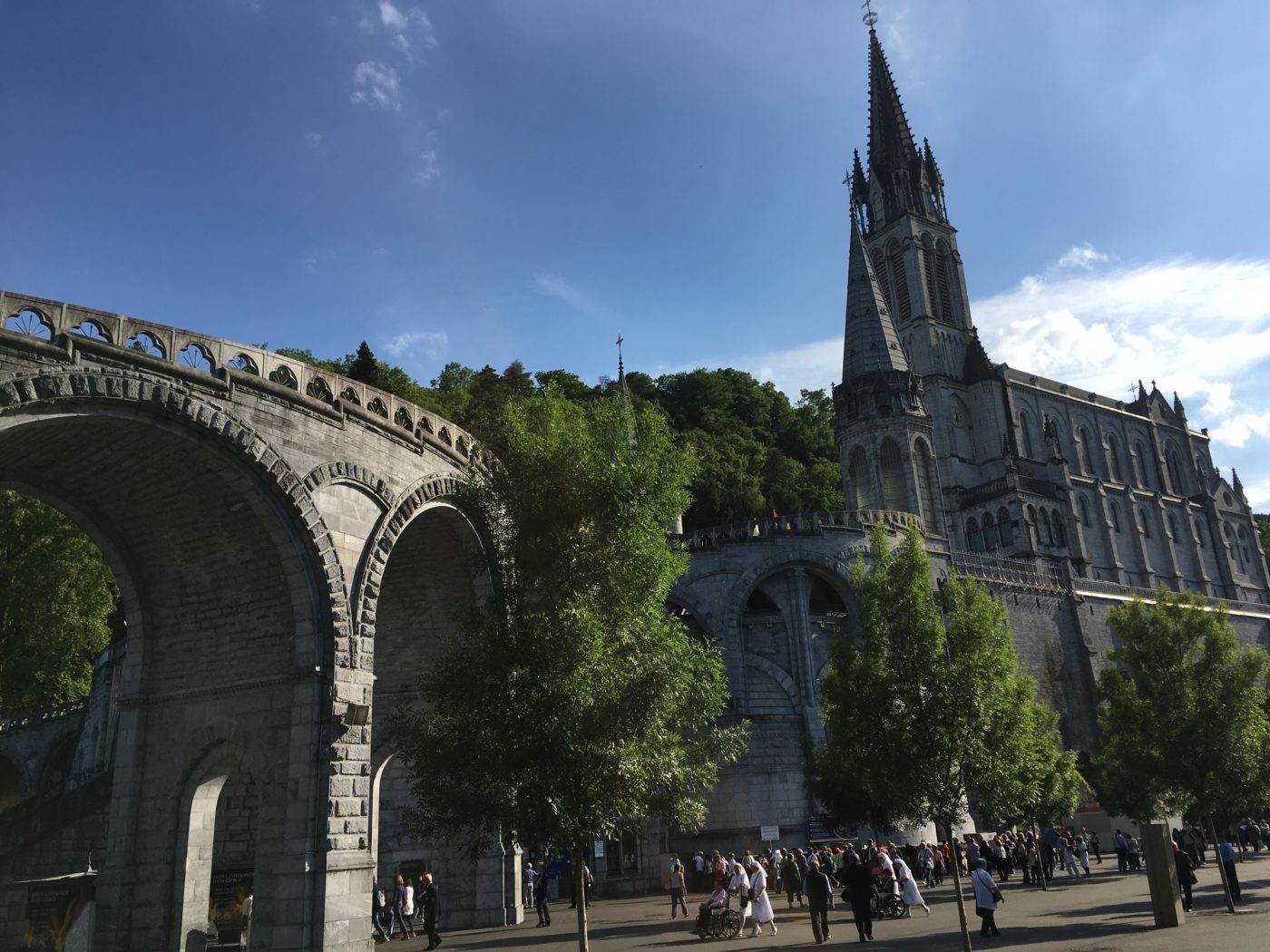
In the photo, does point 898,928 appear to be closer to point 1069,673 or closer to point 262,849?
point 262,849

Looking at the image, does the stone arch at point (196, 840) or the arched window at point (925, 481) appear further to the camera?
the arched window at point (925, 481)

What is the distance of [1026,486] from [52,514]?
4953 cm

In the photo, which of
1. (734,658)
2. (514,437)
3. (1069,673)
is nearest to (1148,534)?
(1069,673)

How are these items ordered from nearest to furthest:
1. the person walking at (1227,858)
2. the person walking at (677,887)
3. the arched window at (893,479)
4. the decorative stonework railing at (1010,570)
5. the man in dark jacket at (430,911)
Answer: the man in dark jacket at (430,911)
the person walking at (1227,858)
the person walking at (677,887)
the decorative stonework railing at (1010,570)
the arched window at (893,479)

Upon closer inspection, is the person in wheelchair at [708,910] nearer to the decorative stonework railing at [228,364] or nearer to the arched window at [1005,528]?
the decorative stonework railing at [228,364]

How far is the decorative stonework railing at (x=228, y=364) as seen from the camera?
512 inches

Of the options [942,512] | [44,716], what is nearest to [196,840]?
[44,716]

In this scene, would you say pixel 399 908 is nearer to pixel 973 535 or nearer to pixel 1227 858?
pixel 1227 858

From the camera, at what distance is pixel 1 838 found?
2403 centimetres

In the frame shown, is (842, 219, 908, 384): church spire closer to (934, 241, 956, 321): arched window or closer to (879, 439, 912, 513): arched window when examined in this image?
(879, 439, 912, 513): arched window

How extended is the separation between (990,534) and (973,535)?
1.36 m

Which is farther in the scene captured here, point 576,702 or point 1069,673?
point 1069,673

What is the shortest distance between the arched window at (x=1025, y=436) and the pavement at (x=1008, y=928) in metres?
42.7

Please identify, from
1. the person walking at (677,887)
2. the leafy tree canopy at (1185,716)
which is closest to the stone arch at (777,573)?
the leafy tree canopy at (1185,716)
